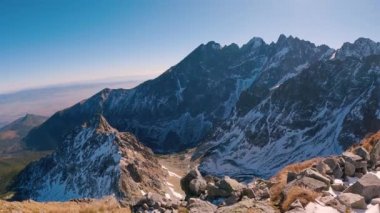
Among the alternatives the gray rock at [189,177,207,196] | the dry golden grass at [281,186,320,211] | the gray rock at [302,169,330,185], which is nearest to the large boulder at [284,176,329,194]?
the gray rock at [302,169,330,185]

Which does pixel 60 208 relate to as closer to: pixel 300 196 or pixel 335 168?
pixel 300 196

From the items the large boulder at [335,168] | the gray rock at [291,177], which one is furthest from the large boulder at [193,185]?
the large boulder at [335,168]

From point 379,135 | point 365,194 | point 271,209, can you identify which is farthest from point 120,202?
point 379,135

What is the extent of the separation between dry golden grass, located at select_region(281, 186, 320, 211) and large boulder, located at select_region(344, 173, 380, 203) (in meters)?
1.90

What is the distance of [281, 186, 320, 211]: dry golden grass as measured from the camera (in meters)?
19.0

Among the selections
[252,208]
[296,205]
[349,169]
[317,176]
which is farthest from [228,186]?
[296,205]

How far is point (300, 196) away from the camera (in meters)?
19.4

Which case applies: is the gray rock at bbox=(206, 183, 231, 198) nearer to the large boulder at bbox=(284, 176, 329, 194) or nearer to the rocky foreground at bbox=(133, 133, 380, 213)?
the rocky foreground at bbox=(133, 133, 380, 213)

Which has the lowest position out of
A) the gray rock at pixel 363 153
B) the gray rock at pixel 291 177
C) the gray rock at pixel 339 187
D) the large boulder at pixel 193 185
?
the large boulder at pixel 193 185

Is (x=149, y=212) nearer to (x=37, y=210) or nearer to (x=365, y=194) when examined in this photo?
(x=37, y=210)

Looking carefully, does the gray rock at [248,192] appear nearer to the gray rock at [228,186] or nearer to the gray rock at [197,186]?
the gray rock at [228,186]

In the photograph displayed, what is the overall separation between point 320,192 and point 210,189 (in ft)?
27.4

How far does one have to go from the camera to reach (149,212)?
72.5 ft

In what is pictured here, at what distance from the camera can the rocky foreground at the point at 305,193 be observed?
18312mm
